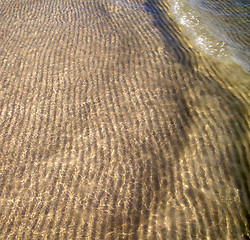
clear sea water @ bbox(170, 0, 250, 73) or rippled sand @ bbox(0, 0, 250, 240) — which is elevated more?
clear sea water @ bbox(170, 0, 250, 73)

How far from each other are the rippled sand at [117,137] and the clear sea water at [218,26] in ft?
1.63

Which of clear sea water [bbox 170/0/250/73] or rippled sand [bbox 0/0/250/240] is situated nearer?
rippled sand [bbox 0/0/250/240]

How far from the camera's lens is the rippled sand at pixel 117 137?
2369 millimetres

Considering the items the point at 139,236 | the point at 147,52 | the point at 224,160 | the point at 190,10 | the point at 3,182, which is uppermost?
the point at 190,10

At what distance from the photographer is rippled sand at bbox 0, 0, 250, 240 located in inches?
93.3

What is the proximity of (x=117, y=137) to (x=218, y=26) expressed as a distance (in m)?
3.99

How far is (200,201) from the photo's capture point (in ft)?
8.17

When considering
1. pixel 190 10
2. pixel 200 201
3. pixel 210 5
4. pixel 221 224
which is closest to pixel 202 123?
pixel 200 201

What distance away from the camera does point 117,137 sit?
3.00 metres

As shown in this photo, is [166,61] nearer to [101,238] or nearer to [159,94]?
[159,94]

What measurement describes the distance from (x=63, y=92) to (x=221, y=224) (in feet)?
8.77

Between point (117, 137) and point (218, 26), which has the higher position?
point (218, 26)

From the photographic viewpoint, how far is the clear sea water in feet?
15.0

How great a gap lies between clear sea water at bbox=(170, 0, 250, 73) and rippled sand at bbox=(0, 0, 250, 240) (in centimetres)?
50
